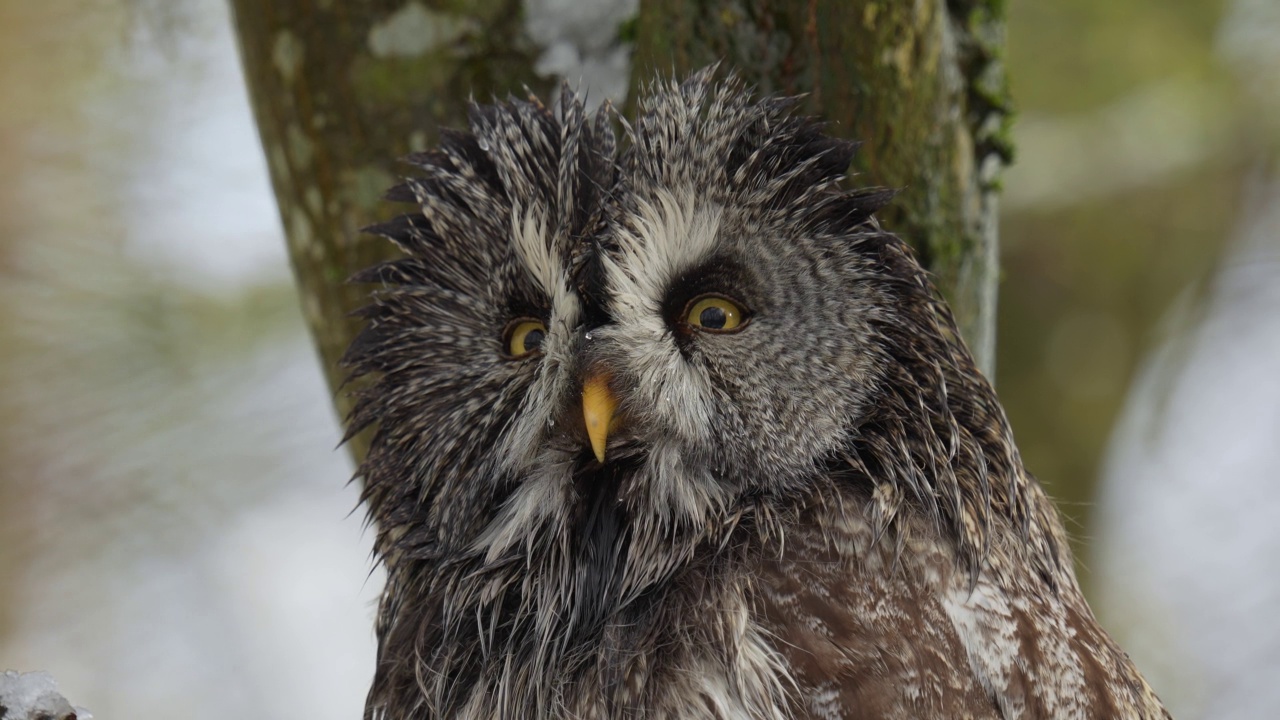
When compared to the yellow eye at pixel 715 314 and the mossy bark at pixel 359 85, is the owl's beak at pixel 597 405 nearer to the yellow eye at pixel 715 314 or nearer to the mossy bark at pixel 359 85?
the yellow eye at pixel 715 314

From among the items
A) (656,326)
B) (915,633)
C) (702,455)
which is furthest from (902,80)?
(915,633)

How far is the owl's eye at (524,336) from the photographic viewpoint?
2408 mm

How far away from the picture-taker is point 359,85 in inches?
118

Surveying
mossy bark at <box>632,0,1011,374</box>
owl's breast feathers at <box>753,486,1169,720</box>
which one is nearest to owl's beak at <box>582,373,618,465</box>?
owl's breast feathers at <box>753,486,1169,720</box>

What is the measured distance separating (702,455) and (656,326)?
30 centimetres

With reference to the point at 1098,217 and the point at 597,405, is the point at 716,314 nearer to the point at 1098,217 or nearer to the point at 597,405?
the point at 597,405

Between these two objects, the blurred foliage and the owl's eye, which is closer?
the owl's eye

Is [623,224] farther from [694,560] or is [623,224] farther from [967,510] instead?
[967,510]

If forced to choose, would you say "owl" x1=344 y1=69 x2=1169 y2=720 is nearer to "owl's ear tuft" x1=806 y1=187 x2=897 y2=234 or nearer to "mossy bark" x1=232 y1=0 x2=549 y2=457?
"owl's ear tuft" x1=806 y1=187 x2=897 y2=234

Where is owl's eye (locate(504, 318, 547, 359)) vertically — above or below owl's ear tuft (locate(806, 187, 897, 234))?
below

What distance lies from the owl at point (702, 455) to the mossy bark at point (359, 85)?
1.39ft

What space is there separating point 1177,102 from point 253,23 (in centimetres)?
552

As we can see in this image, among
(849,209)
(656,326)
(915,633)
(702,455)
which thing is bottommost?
(915,633)

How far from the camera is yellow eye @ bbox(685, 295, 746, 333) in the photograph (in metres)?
2.33
